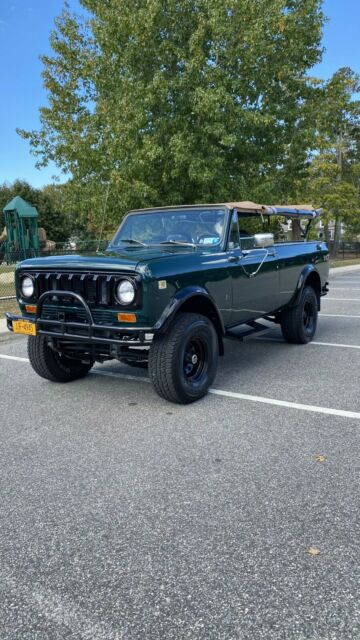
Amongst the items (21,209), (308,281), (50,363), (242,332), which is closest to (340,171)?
(21,209)

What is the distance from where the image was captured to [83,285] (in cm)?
425

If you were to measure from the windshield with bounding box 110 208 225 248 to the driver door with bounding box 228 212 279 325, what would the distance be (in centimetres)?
19

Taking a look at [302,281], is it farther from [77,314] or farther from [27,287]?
[27,287]

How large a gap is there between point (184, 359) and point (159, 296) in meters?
0.70

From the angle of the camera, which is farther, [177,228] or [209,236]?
[177,228]

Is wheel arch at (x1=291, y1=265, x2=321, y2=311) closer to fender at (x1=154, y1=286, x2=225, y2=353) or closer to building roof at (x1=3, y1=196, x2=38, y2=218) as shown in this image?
fender at (x1=154, y1=286, x2=225, y2=353)

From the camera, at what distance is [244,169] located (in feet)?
50.9

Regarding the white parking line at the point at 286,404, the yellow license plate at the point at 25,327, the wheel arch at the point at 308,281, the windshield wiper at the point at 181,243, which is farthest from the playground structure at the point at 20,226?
the white parking line at the point at 286,404

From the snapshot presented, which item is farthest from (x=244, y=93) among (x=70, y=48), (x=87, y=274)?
(x=87, y=274)

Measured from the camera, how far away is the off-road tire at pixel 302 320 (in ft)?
22.4

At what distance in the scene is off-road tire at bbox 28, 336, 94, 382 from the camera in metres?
5.08

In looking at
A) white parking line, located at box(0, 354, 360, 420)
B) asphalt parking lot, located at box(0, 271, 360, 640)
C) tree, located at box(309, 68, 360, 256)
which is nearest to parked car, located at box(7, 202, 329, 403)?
white parking line, located at box(0, 354, 360, 420)

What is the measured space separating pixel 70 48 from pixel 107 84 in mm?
3901

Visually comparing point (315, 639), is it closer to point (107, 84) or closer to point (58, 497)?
point (58, 497)
